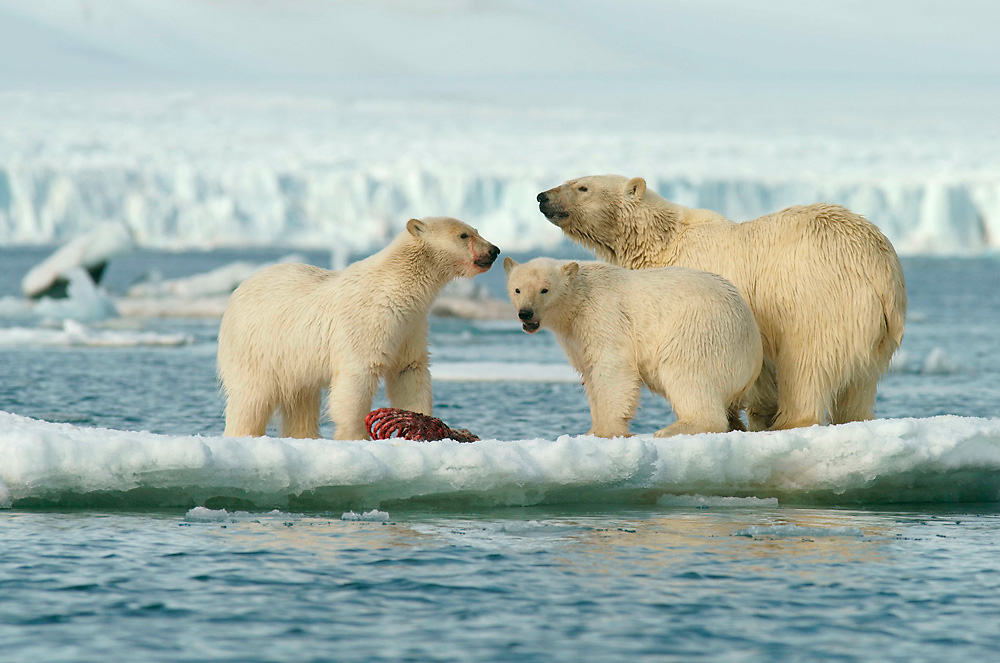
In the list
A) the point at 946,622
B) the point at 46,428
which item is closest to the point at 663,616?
the point at 946,622

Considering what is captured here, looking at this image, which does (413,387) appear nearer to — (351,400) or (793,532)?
(351,400)

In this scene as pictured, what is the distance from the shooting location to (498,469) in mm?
5750

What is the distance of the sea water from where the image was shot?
3.95 metres

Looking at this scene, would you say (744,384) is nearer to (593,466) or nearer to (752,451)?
(752,451)

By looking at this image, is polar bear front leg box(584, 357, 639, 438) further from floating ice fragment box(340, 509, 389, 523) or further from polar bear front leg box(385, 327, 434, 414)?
floating ice fragment box(340, 509, 389, 523)

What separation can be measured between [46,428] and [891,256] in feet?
15.3

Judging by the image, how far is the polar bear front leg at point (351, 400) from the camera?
6324 mm

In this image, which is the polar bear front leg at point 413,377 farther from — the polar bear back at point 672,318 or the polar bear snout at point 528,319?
the polar bear back at point 672,318

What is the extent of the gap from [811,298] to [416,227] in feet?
7.20

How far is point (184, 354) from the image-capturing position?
1716cm

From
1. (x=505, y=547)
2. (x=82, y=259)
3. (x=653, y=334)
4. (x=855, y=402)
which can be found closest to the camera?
(x=505, y=547)

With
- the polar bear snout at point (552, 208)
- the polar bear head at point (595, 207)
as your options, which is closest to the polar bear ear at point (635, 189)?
the polar bear head at point (595, 207)

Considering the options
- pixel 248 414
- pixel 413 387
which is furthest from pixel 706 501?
pixel 248 414

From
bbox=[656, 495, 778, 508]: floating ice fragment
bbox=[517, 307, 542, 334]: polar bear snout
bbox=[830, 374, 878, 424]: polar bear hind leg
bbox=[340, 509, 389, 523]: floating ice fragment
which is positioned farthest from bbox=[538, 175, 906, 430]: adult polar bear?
bbox=[340, 509, 389, 523]: floating ice fragment
